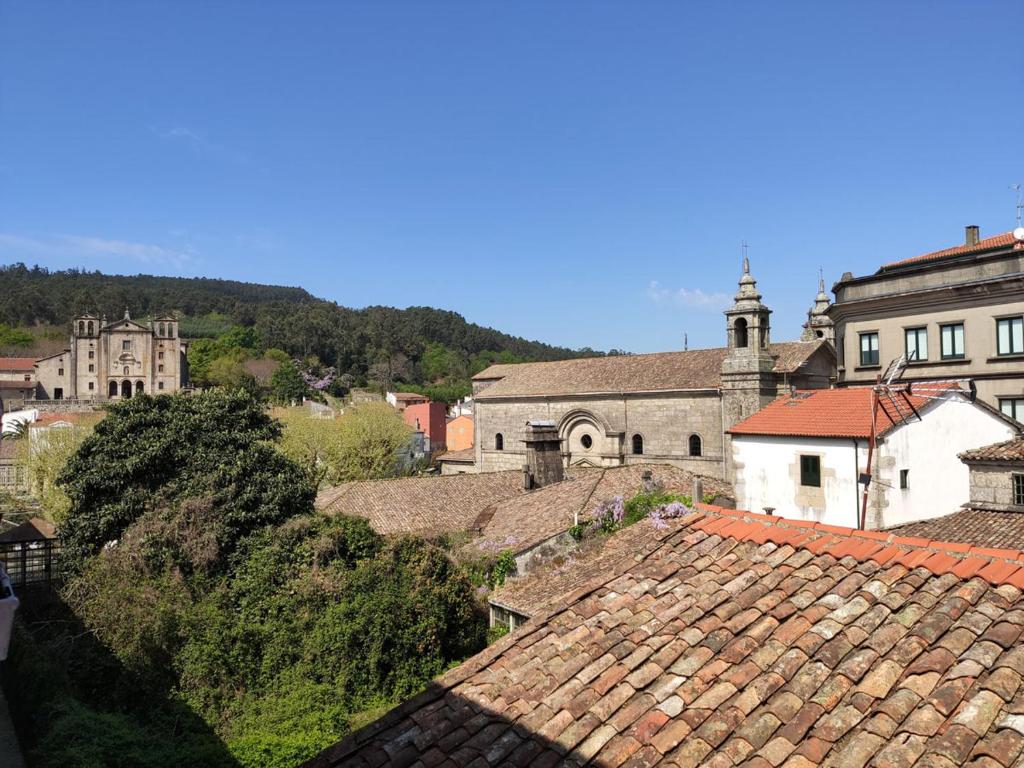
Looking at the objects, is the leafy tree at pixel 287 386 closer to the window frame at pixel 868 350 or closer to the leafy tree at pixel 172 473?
the leafy tree at pixel 172 473

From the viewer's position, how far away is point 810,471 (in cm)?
1897

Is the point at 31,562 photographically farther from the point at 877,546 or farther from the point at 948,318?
the point at 948,318

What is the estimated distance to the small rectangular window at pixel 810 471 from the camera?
18750 mm

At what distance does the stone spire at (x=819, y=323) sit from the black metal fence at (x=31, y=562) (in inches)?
1264

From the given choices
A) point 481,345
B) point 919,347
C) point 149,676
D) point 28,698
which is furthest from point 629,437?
point 481,345

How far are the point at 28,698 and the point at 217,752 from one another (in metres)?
A: 3.27

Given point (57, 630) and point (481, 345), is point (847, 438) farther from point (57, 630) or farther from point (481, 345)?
point (481, 345)

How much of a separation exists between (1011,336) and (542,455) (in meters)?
16.5

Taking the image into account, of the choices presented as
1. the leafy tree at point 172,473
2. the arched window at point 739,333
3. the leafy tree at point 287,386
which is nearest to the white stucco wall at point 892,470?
the arched window at point 739,333

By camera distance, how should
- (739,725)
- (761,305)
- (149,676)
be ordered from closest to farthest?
(739,725) < (149,676) < (761,305)

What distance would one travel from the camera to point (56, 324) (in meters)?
116

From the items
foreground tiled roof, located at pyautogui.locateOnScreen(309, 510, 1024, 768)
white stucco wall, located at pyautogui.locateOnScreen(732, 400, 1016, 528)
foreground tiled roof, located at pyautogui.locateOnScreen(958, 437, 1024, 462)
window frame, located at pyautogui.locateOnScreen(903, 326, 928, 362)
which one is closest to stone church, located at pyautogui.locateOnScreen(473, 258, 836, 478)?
window frame, located at pyautogui.locateOnScreen(903, 326, 928, 362)

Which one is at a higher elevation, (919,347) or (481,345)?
(481,345)

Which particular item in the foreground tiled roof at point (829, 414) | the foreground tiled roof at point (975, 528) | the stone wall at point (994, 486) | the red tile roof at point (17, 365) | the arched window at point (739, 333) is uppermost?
the red tile roof at point (17, 365)
